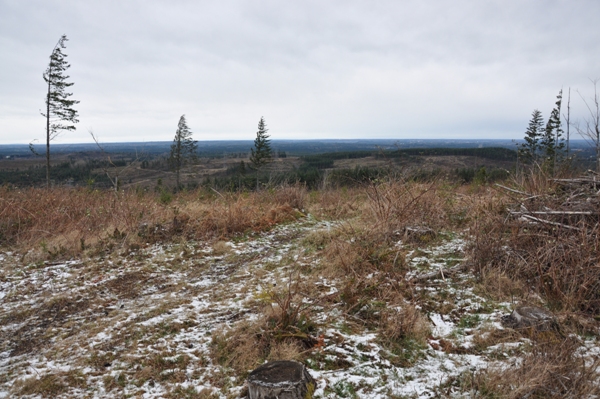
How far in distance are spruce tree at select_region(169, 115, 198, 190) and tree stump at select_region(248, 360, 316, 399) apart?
4000 centimetres

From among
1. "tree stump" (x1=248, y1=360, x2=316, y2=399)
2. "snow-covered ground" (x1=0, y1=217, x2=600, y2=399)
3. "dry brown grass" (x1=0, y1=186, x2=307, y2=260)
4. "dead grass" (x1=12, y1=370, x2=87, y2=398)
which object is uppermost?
"dry brown grass" (x1=0, y1=186, x2=307, y2=260)

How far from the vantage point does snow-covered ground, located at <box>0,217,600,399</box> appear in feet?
8.32

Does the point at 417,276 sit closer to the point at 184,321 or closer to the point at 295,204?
the point at 184,321

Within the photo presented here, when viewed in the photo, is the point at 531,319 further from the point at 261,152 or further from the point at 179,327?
the point at 261,152

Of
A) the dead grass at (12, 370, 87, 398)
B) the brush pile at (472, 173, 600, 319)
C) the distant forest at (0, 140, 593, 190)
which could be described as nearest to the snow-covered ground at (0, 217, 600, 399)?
the dead grass at (12, 370, 87, 398)

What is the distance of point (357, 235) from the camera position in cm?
554

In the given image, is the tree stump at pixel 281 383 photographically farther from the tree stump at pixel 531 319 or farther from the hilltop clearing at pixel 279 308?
the tree stump at pixel 531 319

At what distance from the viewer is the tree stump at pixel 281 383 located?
2.17 meters

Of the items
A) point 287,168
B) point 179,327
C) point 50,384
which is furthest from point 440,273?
point 287,168

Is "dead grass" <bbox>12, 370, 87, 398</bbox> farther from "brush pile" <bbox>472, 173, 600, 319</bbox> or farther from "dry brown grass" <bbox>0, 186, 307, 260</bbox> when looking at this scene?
"brush pile" <bbox>472, 173, 600, 319</bbox>

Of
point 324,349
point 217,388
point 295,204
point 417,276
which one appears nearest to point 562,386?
point 324,349

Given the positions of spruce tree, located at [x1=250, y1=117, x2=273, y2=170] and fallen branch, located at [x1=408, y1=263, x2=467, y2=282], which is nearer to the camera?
fallen branch, located at [x1=408, y1=263, x2=467, y2=282]

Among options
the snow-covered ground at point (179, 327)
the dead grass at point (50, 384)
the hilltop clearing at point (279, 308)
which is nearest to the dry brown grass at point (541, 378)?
the hilltop clearing at point (279, 308)

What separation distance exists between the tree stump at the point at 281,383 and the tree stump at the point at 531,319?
1913 mm
